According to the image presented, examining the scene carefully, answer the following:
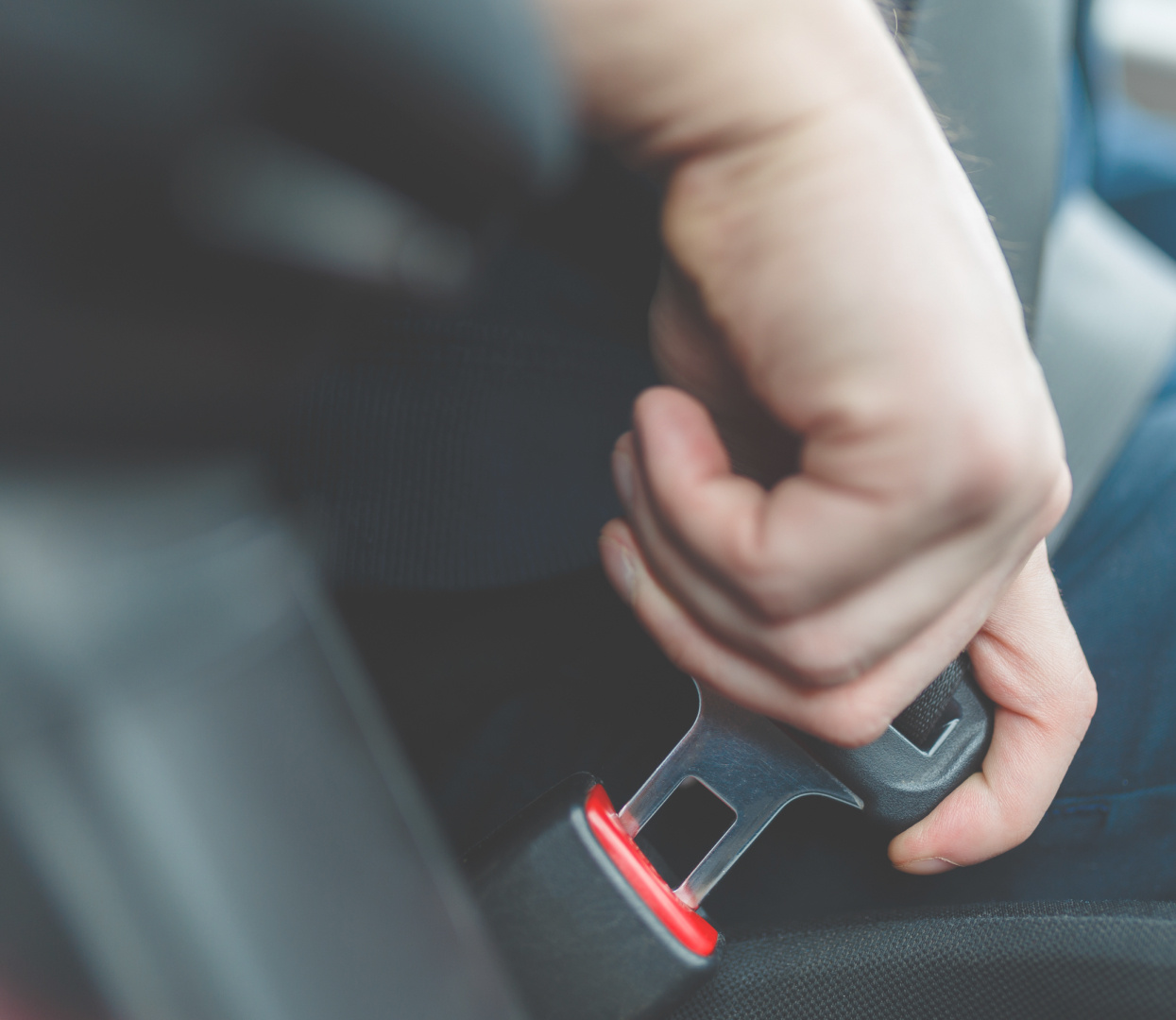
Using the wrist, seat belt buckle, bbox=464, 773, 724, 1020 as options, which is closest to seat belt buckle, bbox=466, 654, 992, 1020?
seat belt buckle, bbox=464, 773, 724, 1020

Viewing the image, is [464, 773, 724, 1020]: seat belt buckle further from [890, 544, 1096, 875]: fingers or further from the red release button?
[890, 544, 1096, 875]: fingers

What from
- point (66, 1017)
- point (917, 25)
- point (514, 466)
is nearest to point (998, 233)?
point (917, 25)

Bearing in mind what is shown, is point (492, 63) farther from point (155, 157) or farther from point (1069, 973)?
point (1069, 973)

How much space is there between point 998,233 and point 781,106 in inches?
15.7

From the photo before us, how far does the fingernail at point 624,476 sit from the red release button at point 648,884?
150 mm

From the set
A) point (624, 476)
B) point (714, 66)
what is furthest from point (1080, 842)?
point (714, 66)

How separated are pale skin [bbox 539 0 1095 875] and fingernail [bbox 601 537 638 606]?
0.02m

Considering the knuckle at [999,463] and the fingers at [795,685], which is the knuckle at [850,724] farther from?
the knuckle at [999,463]

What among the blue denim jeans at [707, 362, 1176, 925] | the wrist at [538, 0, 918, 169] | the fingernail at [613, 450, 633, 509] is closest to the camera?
the wrist at [538, 0, 918, 169]

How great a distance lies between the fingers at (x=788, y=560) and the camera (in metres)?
0.30

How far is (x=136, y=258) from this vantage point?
15cm

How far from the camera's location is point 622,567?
393 millimetres

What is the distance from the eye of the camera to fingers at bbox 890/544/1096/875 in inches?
17.5

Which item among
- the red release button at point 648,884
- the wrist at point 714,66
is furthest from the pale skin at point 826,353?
the red release button at point 648,884
